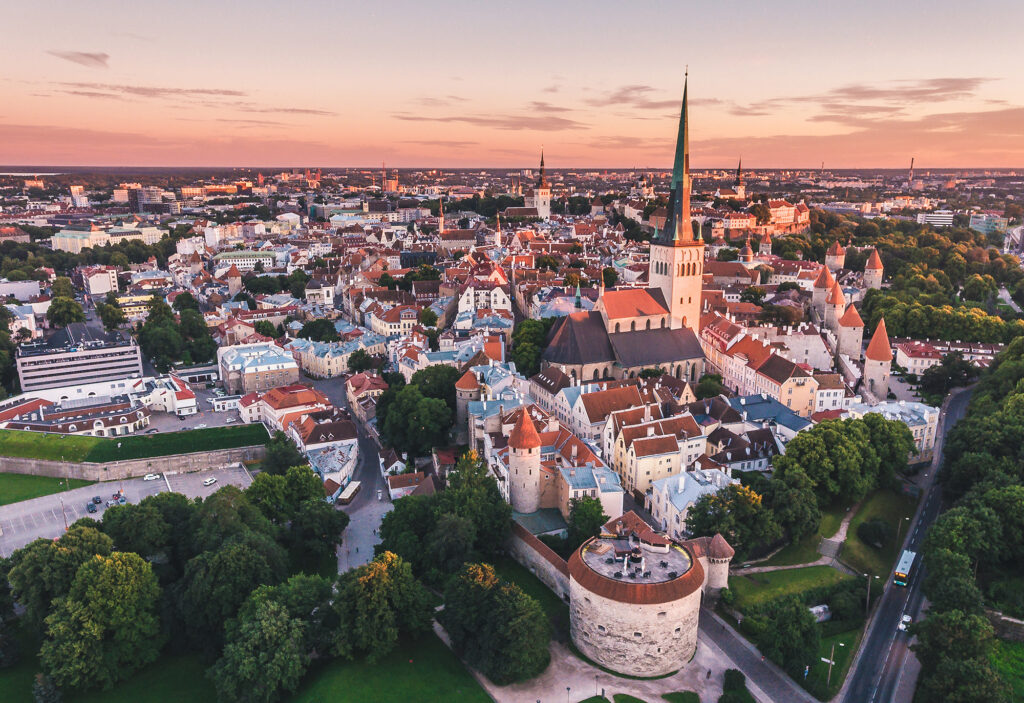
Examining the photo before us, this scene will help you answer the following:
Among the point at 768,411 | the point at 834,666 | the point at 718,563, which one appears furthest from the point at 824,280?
the point at 834,666

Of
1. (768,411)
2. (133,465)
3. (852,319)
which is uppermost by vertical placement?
(852,319)

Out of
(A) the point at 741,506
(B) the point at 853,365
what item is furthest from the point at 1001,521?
(B) the point at 853,365

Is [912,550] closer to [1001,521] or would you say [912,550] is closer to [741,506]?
[1001,521]

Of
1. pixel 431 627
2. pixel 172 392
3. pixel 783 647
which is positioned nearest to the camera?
pixel 783 647

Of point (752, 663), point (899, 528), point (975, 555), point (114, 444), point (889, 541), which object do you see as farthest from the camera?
point (114, 444)

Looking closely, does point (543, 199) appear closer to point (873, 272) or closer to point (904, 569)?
point (873, 272)

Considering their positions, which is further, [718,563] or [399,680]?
[718,563]
